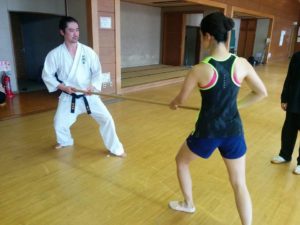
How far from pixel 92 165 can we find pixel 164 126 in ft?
4.67

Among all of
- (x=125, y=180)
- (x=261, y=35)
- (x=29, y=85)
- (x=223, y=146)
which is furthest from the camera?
(x=261, y=35)

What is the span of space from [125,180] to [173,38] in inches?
334

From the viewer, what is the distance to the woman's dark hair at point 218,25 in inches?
52.1

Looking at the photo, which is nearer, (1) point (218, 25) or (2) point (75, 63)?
(1) point (218, 25)

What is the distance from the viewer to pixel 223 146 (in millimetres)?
1534

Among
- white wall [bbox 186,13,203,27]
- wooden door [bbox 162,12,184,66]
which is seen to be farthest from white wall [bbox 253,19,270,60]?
wooden door [bbox 162,12,184,66]

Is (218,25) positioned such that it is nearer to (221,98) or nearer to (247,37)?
(221,98)

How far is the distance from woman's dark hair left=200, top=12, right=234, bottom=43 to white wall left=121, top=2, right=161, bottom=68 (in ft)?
25.6

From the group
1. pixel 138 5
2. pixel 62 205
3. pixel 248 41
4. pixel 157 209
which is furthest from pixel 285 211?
pixel 248 41

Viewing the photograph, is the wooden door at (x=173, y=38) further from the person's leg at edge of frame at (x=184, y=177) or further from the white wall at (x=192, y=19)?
the person's leg at edge of frame at (x=184, y=177)

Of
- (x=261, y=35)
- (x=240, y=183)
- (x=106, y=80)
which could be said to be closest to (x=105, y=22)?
(x=106, y=80)

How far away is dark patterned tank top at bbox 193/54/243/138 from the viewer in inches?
53.7

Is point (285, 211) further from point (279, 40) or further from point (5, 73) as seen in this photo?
point (279, 40)

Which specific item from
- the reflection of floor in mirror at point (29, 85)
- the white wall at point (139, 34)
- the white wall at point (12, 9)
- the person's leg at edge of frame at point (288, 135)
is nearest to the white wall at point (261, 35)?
the white wall at point (139, 34)
